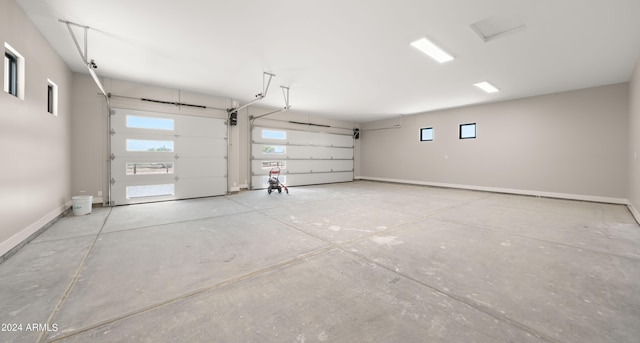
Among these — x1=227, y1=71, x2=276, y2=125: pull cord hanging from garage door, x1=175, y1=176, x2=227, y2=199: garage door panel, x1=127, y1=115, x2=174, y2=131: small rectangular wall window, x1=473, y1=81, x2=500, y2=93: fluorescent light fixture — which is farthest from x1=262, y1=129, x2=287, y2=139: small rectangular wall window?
x1=473, y1=81, x2=500, y2=93: fluorescent light fixture

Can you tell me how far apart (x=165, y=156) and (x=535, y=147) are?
32.8 feet

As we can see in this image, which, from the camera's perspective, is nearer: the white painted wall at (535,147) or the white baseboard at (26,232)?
the white baseboard at (26,232)

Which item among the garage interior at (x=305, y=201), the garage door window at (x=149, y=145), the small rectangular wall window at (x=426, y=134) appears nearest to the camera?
the garage interior at (x=305, y=201)

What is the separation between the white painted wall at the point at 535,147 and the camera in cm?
557

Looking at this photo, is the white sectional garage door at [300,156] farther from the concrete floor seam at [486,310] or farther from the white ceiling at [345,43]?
the concrete floor seam at [486,310]

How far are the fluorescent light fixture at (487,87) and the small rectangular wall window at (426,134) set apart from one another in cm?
286

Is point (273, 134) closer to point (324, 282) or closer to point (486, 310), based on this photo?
point (324, 282)

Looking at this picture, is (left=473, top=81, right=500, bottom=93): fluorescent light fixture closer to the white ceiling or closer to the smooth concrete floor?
the white ceiling

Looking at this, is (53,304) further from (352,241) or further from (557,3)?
(557,3)

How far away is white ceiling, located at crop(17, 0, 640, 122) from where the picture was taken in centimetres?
282

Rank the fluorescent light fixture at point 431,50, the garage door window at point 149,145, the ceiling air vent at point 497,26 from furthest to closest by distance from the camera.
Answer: the garage door window at point 149,145 → the fluorescent light fixture at point 431,50 → the ceiling air vent at point 497,26

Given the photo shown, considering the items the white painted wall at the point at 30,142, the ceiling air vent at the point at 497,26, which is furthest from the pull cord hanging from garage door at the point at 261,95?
the ceiling air vent at the point at 497,26

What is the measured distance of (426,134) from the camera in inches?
356

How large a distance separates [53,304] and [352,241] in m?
2.68
